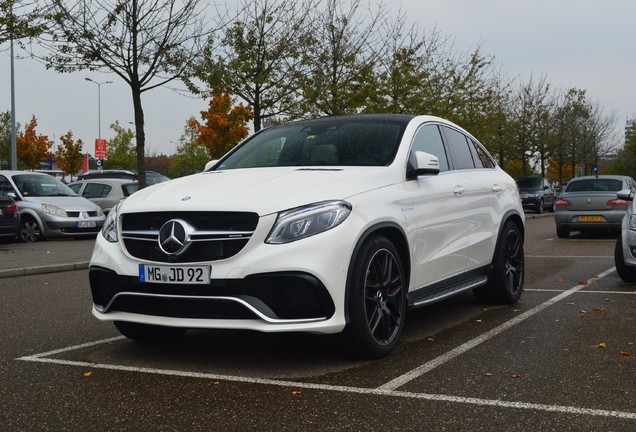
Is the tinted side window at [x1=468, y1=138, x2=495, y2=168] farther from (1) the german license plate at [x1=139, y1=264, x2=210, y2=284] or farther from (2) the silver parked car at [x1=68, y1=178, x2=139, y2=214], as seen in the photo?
(2) the silver parked car at [x1=68, y1=178, x2=139, y2=214]

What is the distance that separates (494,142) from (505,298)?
1165 inches

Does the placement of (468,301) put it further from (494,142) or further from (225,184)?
(494,142)

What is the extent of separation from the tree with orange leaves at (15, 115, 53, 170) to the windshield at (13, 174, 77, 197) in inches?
1709

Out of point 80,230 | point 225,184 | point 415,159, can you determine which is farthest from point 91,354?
point 80,230

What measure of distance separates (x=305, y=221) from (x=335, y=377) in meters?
0.95

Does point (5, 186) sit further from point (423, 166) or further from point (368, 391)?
point (368, 391)

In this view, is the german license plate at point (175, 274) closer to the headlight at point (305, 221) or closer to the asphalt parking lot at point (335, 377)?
the headlight at point (305, 221)

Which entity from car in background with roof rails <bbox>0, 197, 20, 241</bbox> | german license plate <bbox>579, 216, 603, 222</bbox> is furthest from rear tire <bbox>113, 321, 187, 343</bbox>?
german license plate <bbox>579, 216, 603, 222</bbox>

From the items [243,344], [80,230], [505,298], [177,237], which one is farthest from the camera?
[80,230]

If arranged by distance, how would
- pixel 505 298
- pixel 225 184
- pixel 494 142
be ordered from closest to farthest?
1. pixel 225 184
2. pixel 505 298
3. pixel 494 142

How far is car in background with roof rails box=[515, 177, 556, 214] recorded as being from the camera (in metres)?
32.4

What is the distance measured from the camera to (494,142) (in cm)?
3591

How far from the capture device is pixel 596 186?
1794 centimetres

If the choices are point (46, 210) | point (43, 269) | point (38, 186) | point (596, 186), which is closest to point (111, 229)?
point (43, 269)
